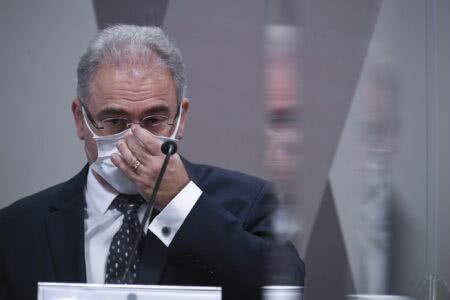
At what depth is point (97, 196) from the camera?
1.17 m

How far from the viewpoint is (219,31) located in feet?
4.97

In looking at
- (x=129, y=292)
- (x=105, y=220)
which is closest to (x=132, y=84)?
(x=105, y=220)

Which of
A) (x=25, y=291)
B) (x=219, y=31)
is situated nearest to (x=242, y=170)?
(x=219, y=31)

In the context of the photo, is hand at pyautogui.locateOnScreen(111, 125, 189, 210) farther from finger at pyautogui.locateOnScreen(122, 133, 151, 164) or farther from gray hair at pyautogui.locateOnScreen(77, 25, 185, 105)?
gray hair at pyautogui.locateOnScreen(77, 25, 185, 105)

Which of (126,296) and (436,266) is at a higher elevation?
(126,296)

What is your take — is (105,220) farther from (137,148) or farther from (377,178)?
(377,178)

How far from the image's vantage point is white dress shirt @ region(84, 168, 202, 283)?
1.05 metres

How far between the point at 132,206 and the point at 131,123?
154 millimetres

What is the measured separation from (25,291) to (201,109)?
0.60 metres

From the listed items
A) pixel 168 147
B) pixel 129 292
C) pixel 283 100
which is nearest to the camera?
pixel 283 100

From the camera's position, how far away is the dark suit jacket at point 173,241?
1.05m

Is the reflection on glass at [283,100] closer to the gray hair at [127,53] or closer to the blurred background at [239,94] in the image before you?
the gray hair at [127,53]

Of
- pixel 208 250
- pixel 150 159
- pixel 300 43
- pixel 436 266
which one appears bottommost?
pixel 436 266

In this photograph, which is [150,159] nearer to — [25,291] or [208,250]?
[208,250]
